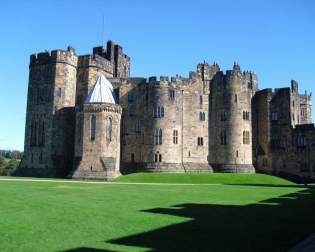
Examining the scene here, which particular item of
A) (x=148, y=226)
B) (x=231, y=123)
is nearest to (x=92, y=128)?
(x=231, y=123)

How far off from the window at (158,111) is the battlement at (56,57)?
1446 cm

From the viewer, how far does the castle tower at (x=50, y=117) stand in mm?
54406

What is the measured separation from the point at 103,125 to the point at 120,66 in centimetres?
1853

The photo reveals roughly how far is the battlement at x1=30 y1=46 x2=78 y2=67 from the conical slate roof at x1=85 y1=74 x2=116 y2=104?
518 cm

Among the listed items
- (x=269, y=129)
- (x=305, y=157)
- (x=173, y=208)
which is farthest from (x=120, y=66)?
(x=173, y=208)

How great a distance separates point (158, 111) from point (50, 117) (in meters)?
15.9

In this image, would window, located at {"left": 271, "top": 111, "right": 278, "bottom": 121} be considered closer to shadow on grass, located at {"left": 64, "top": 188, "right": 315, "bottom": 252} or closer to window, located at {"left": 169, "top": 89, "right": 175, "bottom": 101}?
window, located at {"left": 169, "top": 89, "right": 175, "bottom": 101}

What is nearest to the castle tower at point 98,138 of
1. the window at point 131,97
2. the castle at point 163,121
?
the castle at point 163,121

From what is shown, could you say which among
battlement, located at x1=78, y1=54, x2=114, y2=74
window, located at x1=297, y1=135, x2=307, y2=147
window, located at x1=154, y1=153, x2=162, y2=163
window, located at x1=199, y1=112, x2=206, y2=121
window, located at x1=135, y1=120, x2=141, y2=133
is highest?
battlement, located at x1=78, y1=54, x2=114, y2=74

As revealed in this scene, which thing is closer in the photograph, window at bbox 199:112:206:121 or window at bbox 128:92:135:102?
window at bbox 128:92:135:102

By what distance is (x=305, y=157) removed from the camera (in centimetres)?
5684

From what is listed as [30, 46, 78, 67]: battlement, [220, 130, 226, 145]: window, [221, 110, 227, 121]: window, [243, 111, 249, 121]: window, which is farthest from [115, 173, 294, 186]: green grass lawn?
[30, 46, 78, 67]: battlement

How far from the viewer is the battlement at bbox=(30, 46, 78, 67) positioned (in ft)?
181

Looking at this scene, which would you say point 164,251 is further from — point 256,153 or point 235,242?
point 256,153
